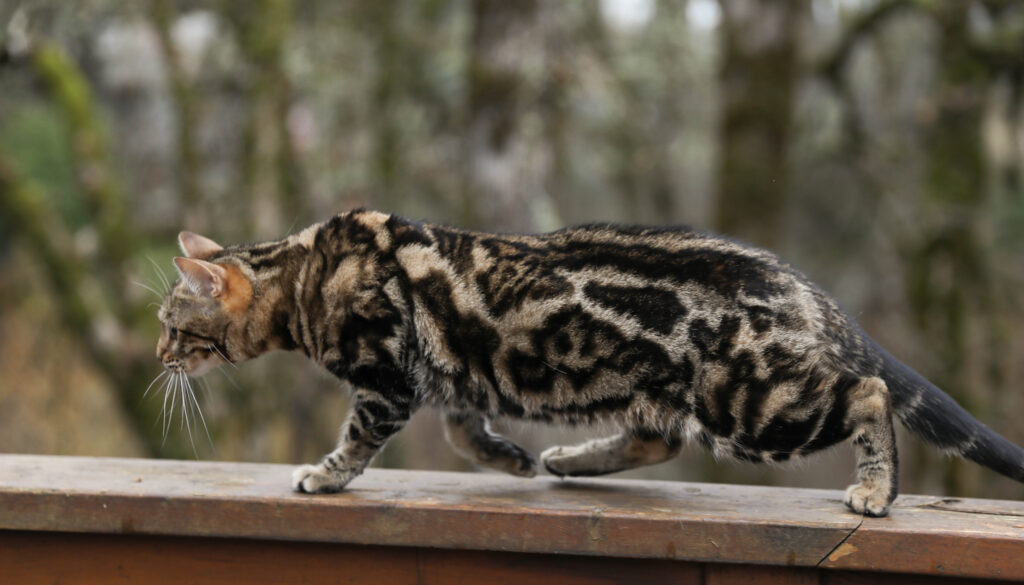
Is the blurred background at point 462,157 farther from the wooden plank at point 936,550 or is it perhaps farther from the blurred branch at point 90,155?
the wooden plank at point 936,550

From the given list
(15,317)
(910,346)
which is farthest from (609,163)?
(15,317)

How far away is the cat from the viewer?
3.07m

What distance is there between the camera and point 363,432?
3.38m

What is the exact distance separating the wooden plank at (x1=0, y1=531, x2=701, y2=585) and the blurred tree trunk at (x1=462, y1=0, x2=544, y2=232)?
4.37m

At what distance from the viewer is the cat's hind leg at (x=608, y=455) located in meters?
3.61

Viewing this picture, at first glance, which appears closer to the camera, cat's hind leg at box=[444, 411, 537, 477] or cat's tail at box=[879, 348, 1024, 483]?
cat's tail at box=[879, 348, 1024, 483]

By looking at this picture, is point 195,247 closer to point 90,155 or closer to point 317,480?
point 317,480

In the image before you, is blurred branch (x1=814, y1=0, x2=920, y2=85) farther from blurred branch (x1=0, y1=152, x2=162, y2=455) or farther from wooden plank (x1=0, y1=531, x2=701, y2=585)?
wooden plank (x1=0, y1=531, x2=701, y2=585)

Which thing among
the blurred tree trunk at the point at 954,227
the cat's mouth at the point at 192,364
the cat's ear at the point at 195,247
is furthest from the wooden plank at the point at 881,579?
the blurred tree trunk at the point at 954,227

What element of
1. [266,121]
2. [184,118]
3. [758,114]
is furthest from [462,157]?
[184,118]

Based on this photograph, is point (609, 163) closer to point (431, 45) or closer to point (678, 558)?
point (431, 45)

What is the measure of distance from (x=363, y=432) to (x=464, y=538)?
0.74 m

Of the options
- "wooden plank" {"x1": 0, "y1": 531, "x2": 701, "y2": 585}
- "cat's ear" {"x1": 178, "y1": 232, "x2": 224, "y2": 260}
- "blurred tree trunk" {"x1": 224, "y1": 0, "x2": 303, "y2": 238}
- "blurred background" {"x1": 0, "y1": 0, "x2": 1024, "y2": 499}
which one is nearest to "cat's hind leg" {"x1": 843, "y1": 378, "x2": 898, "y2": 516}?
"wooden plank" {"x1": 0, "y1": 531, "x2": 701, "y2": 585}

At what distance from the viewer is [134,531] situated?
9.49 feet
